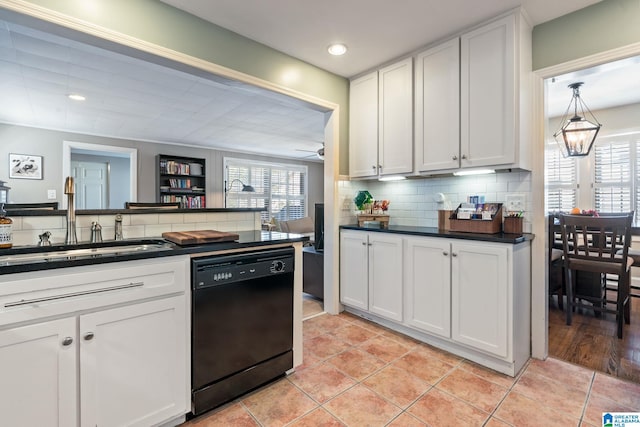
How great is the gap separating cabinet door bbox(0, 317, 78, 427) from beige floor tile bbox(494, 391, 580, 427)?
202 cm

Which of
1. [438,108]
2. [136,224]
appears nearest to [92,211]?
[136,224]

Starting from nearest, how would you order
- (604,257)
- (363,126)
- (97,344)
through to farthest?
1. (97,344)
2. (604,257)
3. (363,126)

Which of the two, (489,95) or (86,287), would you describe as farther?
(489,95)

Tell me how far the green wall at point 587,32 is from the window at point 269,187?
5500mm

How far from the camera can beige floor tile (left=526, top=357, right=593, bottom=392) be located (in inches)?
75.2

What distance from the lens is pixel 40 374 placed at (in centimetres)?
118

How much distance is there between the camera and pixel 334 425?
1.57 m

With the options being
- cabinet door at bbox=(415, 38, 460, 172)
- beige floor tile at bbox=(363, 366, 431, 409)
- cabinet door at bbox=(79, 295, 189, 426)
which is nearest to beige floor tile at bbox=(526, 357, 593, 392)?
beige floor tile at bbox=(363, 366, 431, 409)

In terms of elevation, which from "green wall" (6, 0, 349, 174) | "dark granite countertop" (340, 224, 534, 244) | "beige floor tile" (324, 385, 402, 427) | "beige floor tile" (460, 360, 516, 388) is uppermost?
"green wall" (6, 0, 349, 174)

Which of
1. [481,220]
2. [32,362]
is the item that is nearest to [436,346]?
[481,220]

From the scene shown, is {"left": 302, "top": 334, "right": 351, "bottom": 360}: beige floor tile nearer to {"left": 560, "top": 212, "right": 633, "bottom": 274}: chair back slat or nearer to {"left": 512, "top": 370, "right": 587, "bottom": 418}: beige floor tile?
{"left": 512, "top": 370, "right": 587, "bottom": 418}: beige floor tile

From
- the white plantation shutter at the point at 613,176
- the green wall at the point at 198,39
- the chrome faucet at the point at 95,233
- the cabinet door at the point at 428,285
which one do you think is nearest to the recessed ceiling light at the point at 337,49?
the green wall at the point at 198,39

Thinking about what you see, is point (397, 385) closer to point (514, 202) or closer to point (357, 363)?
point (357, 363)

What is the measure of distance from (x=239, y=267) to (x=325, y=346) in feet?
3.83
